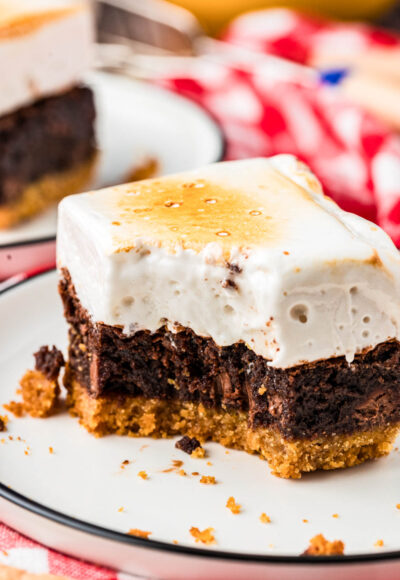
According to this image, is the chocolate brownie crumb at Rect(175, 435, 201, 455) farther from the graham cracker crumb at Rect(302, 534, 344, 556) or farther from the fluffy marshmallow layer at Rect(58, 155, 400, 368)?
the graham cracker crumb at Rect(302, 534, 344, 556)

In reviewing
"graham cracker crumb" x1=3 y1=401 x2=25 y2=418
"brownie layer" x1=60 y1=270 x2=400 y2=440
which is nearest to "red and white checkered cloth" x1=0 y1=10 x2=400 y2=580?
"brownie layer" x1=60 y1=270 x2=400 y2=440

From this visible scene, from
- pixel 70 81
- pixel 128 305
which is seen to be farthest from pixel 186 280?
pixel 70 81

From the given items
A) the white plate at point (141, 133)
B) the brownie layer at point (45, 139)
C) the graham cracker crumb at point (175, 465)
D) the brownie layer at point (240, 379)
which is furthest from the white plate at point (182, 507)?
the white plate at point (141, 133)

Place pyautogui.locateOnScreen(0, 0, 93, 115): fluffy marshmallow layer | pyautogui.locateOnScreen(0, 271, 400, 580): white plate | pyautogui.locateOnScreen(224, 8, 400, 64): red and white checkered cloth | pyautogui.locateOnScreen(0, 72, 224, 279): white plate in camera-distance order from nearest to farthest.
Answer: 1. pyautogui.locateOnScreen(0, 271, 400, 580): white plate
2. pyautogui.locateOnScreen(0, 0, 93, 115): fluffy marshmallow layer
3. pyautogui.locateOnScreen(0, 72, 224, 279): white plate
4. pyautogui.locateOnScreen(224, 8, 400, 64): red and white checkered cloth

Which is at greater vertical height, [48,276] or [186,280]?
[186,280]

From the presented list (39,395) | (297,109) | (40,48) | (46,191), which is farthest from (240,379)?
(297,109)

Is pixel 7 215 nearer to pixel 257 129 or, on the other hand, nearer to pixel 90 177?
pixel 90 177
